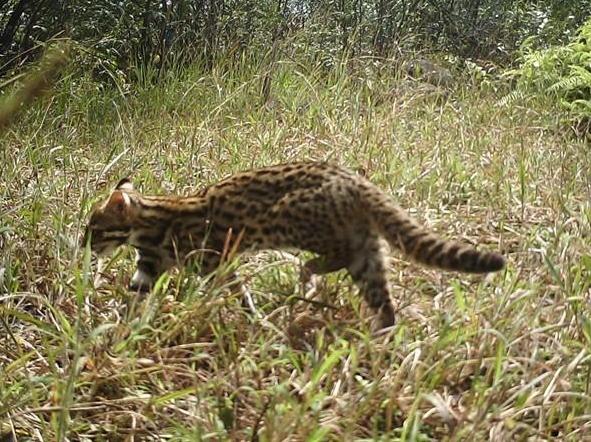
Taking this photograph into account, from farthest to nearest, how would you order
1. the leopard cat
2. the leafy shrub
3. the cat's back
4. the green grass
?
the leafy shrub → the cat's back → the leopard cat → the green grass

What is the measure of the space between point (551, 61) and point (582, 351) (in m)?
5.72

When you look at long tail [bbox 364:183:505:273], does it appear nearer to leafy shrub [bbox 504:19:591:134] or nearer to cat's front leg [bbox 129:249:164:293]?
cat's front leg [bbox 129:249:164:293]

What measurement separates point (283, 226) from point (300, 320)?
0.51 m

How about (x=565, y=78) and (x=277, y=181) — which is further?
(x=565, y=78)

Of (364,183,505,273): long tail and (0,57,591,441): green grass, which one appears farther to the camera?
(364,183,505,273): long tail

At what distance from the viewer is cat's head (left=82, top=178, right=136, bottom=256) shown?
14.7 feet

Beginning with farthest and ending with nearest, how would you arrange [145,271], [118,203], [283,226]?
[118,203] < [145,271] < [283,226]

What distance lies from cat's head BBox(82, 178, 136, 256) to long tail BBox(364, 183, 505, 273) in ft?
3.74

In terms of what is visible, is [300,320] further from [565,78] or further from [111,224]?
[565,78]

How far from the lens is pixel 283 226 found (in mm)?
4227

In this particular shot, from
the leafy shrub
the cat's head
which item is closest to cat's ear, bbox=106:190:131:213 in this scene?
the cat's head

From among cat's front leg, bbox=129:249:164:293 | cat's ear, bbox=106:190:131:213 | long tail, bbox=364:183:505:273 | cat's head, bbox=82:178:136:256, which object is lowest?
cat's front leg, bbox=129:249:164:293

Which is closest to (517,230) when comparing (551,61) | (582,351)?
(582,351)

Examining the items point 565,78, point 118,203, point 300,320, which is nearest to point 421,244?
point 300,320
